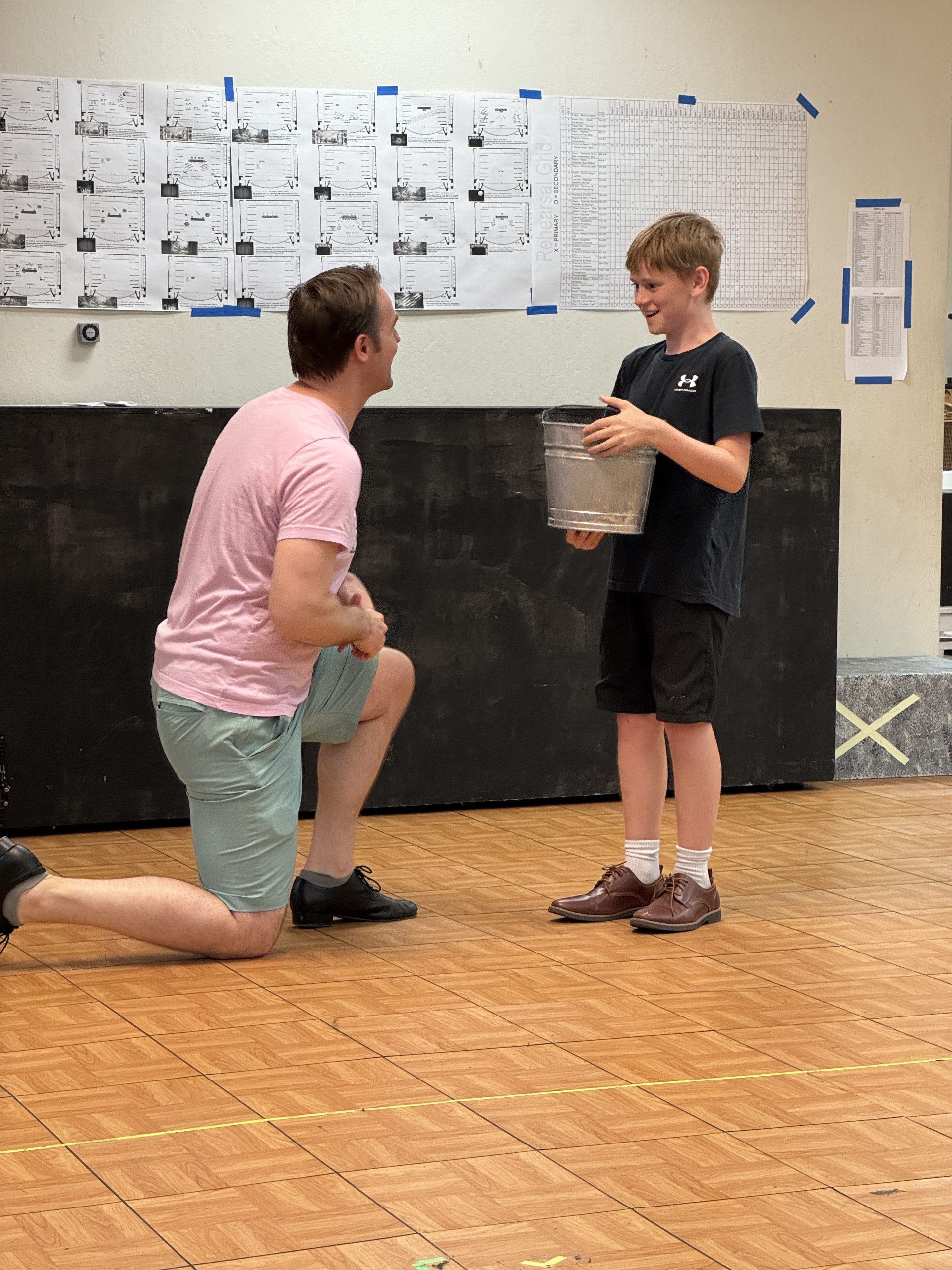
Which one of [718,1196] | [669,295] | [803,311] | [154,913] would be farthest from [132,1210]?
[803,311]

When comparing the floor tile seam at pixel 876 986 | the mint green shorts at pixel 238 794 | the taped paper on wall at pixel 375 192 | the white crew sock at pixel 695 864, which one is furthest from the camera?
the taped paper on wall at pixel 375 192

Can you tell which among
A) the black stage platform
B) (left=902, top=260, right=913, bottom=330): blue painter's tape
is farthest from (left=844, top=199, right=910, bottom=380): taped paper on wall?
the black stage platform

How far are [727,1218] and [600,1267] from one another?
222mm

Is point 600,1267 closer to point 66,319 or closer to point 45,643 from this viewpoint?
point 45,643

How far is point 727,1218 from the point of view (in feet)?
7.29

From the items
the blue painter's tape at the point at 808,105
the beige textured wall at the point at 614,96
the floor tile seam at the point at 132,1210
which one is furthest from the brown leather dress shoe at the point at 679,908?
the blue painter's tape at the point at 808,105

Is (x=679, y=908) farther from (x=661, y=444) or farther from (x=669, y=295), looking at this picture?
(x=669, y=295)

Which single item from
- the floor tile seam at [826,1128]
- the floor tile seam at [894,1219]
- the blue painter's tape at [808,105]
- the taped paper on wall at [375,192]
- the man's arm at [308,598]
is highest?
the blue painter's tape at [808,105]

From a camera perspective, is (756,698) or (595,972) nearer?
(595,972)

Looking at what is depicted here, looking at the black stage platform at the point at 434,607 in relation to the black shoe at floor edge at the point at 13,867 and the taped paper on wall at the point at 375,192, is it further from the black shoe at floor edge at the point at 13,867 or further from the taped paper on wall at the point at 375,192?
the black shoe at floor edge at the point at 13,867

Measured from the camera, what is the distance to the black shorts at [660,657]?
3764 mm

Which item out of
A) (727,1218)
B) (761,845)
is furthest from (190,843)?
(727,1218)

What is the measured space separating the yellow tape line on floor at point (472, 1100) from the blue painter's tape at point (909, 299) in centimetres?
367

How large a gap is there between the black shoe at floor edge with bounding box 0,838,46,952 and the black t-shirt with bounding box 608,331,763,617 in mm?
1384
